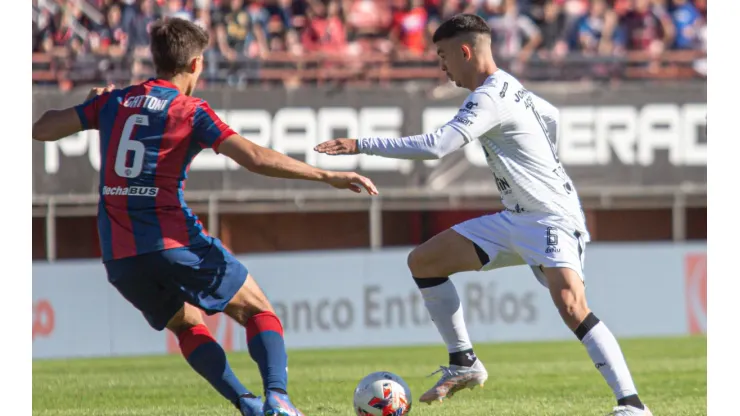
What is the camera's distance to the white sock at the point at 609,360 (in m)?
6.92

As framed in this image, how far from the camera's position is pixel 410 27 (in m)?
21.0

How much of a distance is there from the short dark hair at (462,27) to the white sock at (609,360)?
6.49 feet

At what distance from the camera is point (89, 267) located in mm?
16938

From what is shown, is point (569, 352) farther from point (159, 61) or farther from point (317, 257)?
point (159, 61)

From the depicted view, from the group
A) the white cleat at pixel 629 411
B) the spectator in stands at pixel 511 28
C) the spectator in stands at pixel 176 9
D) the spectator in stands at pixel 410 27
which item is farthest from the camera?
the spectator in stands at pixel 410 27

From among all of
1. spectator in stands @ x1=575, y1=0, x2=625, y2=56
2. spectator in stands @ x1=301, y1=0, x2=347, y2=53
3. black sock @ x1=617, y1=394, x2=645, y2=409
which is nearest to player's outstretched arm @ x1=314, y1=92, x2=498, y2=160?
black sock @ x1=617, y1=394, x2=645, y2=409

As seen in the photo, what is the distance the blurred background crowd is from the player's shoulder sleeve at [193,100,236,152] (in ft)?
38.8

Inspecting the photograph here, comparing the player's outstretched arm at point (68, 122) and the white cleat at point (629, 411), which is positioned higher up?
the player's outstretched arm at point (68, 122)

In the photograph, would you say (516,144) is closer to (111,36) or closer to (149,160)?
(149,160)

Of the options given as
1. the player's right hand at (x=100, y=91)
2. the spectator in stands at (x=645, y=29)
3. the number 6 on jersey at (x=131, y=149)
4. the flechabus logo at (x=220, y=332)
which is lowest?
the flechabus logo at (x=220, y=332)

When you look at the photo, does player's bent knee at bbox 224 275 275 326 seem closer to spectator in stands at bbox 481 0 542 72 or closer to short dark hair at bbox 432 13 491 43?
short dark hair at bbox 432 13 491 43

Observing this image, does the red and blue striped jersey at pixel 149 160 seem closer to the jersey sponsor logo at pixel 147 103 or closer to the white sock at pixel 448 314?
the jersey sponsor logo at pixel 147 103

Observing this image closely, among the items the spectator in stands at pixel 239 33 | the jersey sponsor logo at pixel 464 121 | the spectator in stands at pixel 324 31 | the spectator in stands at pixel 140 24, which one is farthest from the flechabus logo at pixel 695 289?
the jersey sponsor logo at pixel 464 121
